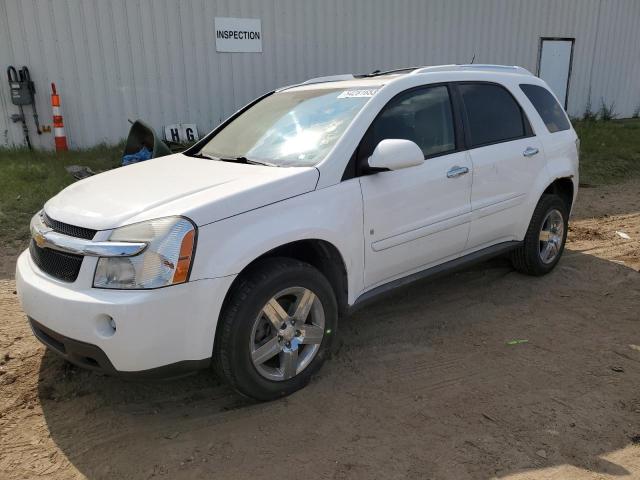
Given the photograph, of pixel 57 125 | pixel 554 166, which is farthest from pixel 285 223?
pixel 57 125

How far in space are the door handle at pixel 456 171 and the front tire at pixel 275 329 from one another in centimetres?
128

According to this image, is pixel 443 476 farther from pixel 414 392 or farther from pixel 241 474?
pixel 241 474

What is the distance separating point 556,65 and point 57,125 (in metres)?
12.0

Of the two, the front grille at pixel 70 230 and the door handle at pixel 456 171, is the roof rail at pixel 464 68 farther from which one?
the front grille at pixel 70 230

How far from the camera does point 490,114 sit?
439 cm

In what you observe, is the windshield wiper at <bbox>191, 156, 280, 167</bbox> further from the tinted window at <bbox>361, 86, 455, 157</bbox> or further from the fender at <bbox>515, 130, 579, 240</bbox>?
the fender at <bbox>515, 130, 579, 240</bbox>

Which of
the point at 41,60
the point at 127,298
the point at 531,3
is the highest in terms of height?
the point at 531,3

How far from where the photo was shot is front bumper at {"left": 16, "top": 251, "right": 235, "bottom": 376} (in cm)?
261

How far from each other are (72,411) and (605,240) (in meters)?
5.54

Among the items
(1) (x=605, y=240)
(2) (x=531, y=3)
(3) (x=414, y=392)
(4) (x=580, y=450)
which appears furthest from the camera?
(2) (x=531, y=3)

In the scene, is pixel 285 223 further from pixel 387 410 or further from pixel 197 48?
pixel 197 48

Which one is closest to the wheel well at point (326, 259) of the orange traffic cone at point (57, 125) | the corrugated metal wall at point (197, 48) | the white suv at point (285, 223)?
the white suv at point (285, 223)

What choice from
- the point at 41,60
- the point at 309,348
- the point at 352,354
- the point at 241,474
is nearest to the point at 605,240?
the point at 352,354

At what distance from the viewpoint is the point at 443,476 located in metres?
2.60
